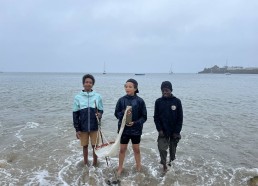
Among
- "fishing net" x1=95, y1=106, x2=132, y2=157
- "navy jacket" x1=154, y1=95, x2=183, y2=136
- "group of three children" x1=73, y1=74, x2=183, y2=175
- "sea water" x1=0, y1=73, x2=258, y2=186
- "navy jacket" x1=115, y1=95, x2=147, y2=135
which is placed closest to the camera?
"fishing net" x1=95, y1=106, x2=132, y2=157

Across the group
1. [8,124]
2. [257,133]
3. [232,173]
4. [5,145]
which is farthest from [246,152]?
[8,124]

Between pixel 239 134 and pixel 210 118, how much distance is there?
4339mm

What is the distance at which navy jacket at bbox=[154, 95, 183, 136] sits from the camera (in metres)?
6.66

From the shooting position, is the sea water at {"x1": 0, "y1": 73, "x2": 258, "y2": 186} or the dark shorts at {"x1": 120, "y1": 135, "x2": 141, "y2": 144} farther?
the sea water at {"x1": 0, "y1": 73, "x2": 258, "y2": 186}

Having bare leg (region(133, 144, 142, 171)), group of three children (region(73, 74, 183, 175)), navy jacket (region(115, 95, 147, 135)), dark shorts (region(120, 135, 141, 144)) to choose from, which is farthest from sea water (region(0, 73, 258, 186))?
navy jacket (region(115, 95, 147, 135))

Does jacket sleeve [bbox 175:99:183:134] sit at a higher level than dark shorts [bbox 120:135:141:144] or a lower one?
higher

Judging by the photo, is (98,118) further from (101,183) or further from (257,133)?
(257,133)

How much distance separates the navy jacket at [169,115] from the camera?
6664 mm

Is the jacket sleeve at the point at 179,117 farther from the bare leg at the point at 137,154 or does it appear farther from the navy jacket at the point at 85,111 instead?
the navy jacket at the point at 85,111

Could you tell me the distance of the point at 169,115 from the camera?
6.67 m

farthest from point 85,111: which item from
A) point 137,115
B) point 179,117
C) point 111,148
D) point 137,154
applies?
point 179,117

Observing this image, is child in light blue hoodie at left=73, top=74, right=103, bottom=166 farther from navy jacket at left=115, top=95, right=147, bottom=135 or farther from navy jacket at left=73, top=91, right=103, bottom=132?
navy jacket at left=115, top=95, right=147, bottom=135

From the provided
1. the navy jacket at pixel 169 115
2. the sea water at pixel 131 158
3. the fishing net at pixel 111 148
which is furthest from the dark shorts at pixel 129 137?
the sea water at pixel 131 158

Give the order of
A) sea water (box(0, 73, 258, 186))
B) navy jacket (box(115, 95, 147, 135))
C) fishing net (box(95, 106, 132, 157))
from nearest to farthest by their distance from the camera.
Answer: fishing net (box(95, 106, 132, 157)) < navy jacket (box(115, 95, 147, 135)) < sea water (box(0, 73, 258, 186))
